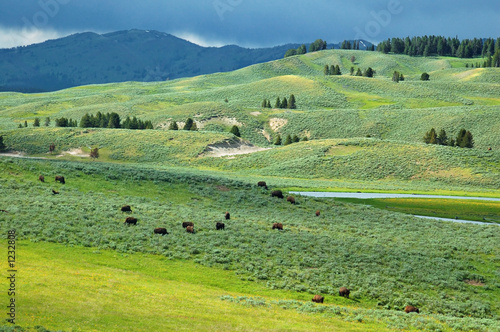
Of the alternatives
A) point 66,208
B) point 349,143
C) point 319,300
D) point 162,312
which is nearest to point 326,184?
point 349,143

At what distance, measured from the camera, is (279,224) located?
40750 millimetres

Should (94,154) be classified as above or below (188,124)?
below

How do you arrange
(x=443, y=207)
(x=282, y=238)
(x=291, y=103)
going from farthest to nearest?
(x=291, y=103) < (x=443, y=207) < (x=282, y=238)

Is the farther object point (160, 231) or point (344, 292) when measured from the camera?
point (160, 231)

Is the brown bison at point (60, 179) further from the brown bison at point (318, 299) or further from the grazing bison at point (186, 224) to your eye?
the brown bison at point (318, 299)

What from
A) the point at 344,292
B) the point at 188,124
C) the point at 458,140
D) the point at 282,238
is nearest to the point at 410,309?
the point at 344,292

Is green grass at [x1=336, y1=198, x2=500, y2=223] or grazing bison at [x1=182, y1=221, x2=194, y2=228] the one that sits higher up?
grazing bison at [x1=182, y1=221, x2=194, y2=228]

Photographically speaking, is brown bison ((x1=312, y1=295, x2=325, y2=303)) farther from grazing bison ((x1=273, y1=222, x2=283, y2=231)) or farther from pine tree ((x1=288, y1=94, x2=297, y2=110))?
pine tree ((x1=288, y1=94, x2=297, y2=110))

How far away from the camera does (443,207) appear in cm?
5862

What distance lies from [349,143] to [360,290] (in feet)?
247

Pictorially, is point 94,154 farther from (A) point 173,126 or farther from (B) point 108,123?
(A) point 173,126

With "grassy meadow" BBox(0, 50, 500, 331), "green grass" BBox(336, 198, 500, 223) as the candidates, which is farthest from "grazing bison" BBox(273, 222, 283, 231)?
"green grass" BBox(336, 198, 500, 223)

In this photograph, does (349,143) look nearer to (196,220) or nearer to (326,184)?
(326,184)

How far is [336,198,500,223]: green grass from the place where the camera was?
5450 cm
